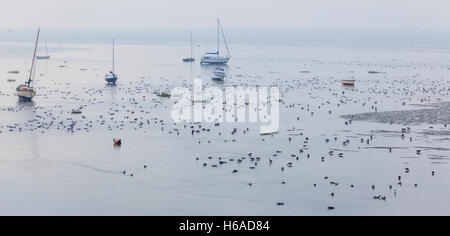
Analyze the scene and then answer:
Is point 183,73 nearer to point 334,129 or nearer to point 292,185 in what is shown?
point 334,129

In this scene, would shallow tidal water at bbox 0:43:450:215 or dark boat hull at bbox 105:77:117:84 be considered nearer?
shallow tidal water at bbox 0:43:450:215

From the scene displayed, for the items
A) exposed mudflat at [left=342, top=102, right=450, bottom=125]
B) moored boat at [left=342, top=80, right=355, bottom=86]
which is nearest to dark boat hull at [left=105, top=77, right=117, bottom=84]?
moored boat at [left=342, top=80, right=355, bottom=86]

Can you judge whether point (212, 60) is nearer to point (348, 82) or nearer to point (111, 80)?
point (111, 80)

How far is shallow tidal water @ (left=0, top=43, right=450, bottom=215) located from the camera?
46.9m

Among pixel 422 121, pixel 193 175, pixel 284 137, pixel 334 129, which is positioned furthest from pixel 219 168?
pixel 422 121

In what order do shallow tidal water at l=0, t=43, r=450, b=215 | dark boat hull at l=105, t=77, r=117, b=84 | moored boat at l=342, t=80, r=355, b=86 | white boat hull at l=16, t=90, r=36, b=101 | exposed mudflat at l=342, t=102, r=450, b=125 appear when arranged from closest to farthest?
shallow tidal water at l=0, t=43, r=450, b=215 → exposed mudflat at l=342, t=102, r=450, b=125 → white boat hull at l=16, t=90, r=36, b=101 → dark boat hull at l=105, t=77, r=117, b=84 → moored boat at l=342, t=80, r=355, b=86

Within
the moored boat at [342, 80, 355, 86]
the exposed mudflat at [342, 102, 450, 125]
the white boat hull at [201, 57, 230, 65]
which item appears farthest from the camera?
the white boat hull at [201, 57, 230, 65]

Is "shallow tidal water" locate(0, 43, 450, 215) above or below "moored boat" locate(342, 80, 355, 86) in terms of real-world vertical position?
below

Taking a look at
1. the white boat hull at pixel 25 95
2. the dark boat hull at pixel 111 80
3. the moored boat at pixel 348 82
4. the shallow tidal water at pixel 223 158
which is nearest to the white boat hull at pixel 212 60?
the dark boat hull at pixel 111 80

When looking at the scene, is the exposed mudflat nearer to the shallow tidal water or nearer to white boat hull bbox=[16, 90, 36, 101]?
the shallow tidal water

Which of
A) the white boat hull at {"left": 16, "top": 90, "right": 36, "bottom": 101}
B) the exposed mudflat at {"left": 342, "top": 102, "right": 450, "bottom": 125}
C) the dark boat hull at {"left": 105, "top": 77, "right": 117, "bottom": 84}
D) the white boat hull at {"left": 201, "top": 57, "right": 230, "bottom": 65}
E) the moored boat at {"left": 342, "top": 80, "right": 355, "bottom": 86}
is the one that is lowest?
the exposed mudflat at {"left": 342, "top": 102, "right": 450, "bottom": 125}

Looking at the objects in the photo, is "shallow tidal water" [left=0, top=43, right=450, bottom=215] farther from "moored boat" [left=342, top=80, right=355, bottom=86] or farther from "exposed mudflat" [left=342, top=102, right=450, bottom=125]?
"moored boat" [left=342, top=80, right=355, bottom=86]

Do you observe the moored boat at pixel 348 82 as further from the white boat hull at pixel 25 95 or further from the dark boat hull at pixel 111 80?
the white boat hull at pixel 25 95

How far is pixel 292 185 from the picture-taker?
169ft
